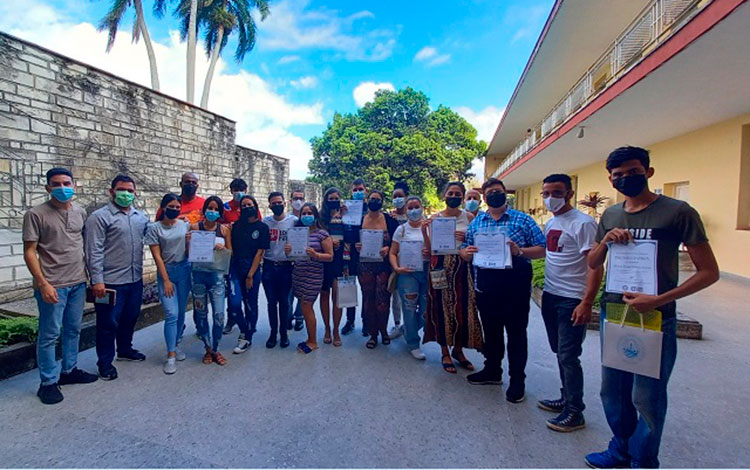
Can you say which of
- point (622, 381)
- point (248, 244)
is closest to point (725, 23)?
point (622, 381)

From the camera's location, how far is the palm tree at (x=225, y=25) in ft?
64.2

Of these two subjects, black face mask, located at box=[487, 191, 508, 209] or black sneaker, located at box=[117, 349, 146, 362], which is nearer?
black face mask, located at box=[487, 191, 508, 209]

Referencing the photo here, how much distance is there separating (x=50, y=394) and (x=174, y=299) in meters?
1.13

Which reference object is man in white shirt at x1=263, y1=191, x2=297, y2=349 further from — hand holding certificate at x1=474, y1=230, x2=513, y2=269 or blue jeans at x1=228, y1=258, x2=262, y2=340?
hand holding certificate at x1=474, y1=230, x2=513, y2=269

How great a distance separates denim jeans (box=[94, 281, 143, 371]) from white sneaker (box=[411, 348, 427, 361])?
290 cm

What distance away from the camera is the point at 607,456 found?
6.81ft

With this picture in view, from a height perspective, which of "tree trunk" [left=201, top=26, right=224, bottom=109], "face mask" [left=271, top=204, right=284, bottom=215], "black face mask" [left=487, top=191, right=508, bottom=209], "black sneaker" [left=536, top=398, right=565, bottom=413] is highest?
"tree trunk" [left=201, top=26, right=224, bottom=109]

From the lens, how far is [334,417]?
2654 millimetres

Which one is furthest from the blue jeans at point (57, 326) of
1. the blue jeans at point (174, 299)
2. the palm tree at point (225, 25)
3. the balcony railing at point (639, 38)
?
the palm tree at point (225, 25)

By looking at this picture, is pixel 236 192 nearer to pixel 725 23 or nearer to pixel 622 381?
pixel 622 381

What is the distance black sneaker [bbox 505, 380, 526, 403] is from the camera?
112 inches

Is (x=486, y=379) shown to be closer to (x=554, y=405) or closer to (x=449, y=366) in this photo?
(x=449, y=366)

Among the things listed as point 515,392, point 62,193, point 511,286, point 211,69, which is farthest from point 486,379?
point 211,69

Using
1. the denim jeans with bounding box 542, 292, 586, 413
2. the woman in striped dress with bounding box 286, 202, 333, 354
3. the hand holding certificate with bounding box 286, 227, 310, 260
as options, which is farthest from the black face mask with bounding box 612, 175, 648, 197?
the hand holding certificate with bounding box 286, 227, 310, 260
